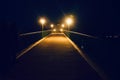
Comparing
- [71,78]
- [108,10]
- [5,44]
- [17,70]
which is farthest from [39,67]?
[108,10]

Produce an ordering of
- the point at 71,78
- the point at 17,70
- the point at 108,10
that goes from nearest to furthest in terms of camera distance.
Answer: the point at 71,78, the point at 17,70, the point at 108,10

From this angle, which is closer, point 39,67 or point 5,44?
point 5,44

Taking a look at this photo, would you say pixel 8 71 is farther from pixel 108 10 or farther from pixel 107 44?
pixel 108 10

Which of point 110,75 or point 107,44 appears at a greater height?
point 107,44

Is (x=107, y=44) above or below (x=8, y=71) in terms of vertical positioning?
above

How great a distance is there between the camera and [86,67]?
12.4 m

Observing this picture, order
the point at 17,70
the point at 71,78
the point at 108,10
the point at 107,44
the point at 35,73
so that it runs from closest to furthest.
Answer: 1. the point at 71,78
2. the point at 35,73
3. the point at 17,70
4. the point at 107,44
5. the point at 108,10

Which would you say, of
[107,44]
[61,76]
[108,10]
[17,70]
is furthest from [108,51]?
[108,10]

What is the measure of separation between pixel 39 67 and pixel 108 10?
Result: 166046mm

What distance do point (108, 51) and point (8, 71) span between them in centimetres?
417

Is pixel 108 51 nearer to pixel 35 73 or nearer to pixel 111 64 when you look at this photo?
pixel 111 64

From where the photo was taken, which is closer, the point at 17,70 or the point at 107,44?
the point at 17,70

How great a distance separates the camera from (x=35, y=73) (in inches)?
420

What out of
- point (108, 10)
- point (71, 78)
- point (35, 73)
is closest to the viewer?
point (71, 78)
